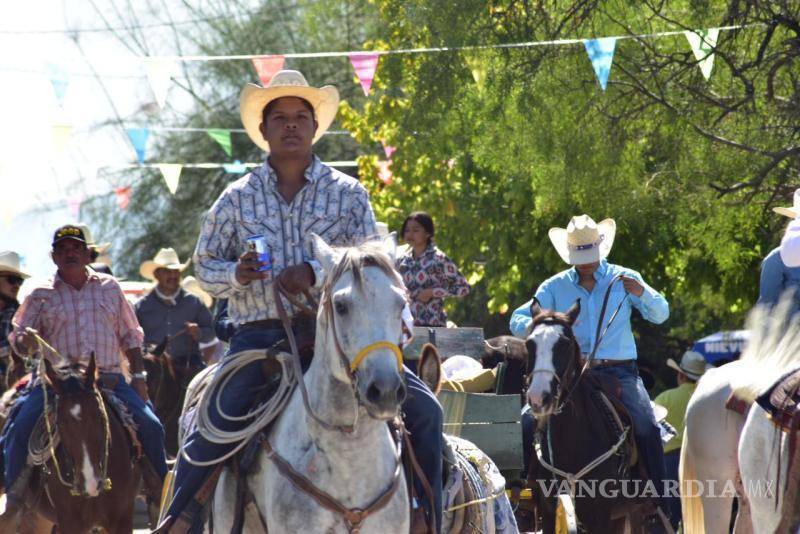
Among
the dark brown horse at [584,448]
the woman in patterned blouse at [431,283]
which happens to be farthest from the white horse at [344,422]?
the woman in patterned blouse at [431,283]

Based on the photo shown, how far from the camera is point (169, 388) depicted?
609 inches

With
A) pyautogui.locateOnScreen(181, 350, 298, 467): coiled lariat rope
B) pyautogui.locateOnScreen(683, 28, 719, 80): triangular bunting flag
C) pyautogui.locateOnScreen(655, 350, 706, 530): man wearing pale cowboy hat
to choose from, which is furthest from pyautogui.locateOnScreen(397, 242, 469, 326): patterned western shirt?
pyautogui.locateOnScreen(181, 350, 298, 467): coiled lariat rope

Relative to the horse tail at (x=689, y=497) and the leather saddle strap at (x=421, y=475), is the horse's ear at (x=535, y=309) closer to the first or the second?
the horse tail at (x=689, y=497)

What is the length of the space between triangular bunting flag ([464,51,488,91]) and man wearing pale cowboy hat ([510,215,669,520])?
11.4ft

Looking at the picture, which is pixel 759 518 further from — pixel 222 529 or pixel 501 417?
pixel 222 529

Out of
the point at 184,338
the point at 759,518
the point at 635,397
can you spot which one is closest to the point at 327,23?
the point at 184,338

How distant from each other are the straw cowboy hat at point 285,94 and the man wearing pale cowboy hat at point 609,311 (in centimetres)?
312

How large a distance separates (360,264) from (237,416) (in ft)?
3.58

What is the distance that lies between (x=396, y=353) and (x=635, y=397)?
15.2ft

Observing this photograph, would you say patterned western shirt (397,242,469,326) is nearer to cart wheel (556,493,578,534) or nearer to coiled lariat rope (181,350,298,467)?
cart wheel (556,493,578,534)

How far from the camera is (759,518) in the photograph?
685 centimetres

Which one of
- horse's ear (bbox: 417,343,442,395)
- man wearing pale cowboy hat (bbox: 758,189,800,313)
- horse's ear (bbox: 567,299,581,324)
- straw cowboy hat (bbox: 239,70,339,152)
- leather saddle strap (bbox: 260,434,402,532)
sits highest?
straw cowboy hat (bbox: 239,70,339,152)

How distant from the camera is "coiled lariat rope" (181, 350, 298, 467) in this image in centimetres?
582

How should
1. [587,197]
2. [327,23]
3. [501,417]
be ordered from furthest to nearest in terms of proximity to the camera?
[327,23] < [587,197] < [501,417]
